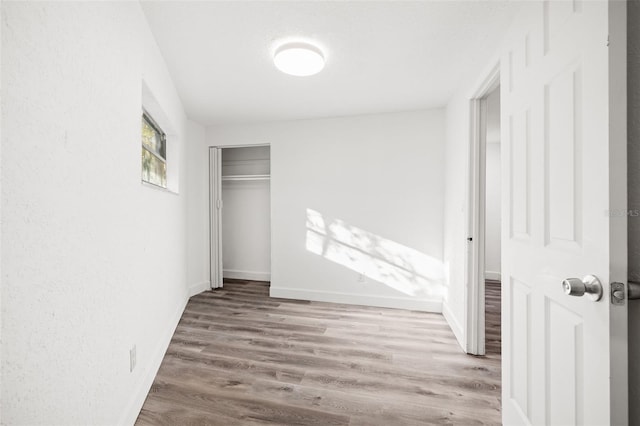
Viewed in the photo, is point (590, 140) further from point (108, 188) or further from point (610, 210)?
point (108, 188)

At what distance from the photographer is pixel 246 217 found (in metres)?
4.73

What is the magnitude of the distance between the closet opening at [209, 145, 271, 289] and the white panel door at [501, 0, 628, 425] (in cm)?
364

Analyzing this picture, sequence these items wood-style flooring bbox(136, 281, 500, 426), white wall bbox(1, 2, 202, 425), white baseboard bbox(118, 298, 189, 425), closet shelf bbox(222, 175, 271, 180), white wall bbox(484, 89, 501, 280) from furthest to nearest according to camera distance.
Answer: white wall bbox(484, 89, 501, 280), closet shelf bbox(222, 175, 271, 180), wood-style flooring bbox(136, 281, 500, 426), white baseboard bbox(118, 298, 189, 425), white wall bbox(1, 2, 202, 425)

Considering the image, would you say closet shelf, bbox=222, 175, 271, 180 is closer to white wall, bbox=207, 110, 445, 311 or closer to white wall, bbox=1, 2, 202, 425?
white wall, bbox=207, 110, 445, 311

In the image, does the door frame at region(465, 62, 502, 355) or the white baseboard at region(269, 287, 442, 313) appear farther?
the white baseboard at region(269, 287, 442, 313)

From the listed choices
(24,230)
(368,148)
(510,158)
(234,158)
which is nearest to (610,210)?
(510,158)

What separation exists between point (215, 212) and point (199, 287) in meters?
1.05

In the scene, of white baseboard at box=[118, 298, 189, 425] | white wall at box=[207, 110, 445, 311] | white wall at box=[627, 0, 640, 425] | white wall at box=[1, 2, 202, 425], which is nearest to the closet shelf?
white wall at box=[207, 110, 445, 311]

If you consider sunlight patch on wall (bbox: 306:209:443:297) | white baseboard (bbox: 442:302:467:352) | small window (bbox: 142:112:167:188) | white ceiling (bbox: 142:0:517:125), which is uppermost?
white ceiling (bbox: 142:0:517:125)

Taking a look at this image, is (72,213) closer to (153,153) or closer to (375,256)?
(153,153)

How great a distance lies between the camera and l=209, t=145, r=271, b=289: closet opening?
15.1ft

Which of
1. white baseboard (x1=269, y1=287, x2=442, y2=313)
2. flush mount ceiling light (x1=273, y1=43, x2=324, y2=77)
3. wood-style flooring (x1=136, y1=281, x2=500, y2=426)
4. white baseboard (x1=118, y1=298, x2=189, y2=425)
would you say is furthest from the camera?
white baseboard (x1=269, y1=287, x2=442, y2=313)

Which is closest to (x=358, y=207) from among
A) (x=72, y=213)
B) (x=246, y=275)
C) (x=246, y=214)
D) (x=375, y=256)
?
(x=375, y=256)

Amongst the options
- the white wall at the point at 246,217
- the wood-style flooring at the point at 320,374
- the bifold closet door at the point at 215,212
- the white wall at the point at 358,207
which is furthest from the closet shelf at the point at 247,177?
the wood-style flooring at the point at 320,374
